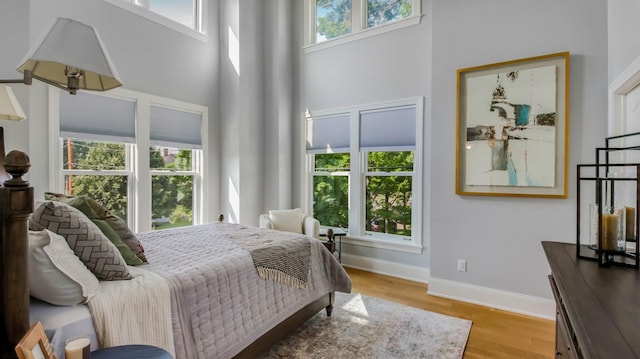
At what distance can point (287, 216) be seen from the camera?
409 centimetres

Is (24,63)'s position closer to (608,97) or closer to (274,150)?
(274,150)

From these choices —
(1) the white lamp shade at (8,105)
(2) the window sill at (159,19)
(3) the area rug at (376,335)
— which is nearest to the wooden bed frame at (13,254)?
(3) the area rug at (376,335)

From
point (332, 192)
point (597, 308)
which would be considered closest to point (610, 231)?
point (597, 308)

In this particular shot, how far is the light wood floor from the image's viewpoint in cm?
226

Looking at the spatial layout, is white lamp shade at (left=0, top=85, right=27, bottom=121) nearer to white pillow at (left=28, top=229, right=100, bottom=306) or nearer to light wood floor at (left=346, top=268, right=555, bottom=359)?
white pillow at (left=28, top=229, right=100, bottom=306)

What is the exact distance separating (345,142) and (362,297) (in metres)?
2.10

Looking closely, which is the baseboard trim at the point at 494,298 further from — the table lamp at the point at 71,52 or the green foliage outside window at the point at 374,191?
the table lamp at the point at 71,52

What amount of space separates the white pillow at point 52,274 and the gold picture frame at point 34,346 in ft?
0.91

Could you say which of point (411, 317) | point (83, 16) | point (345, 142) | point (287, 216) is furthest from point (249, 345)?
point (83, 16)

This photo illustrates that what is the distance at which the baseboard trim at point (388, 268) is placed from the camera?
12.1ft

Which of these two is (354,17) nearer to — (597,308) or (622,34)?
(622,34)

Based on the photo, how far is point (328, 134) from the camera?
4.46m

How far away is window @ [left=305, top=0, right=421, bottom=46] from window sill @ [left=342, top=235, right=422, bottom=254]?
A: 274 centimetres

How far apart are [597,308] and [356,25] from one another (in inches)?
164
